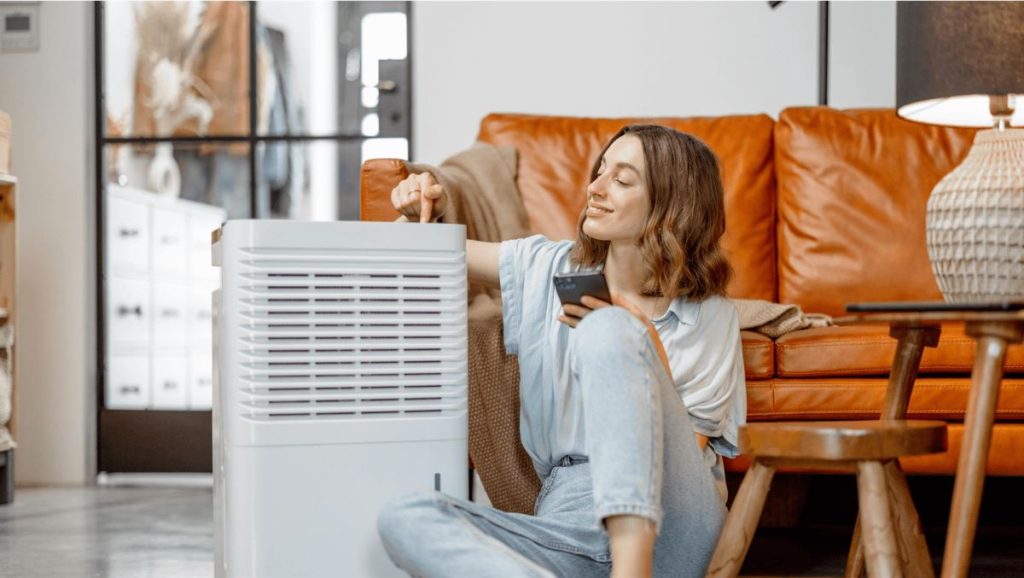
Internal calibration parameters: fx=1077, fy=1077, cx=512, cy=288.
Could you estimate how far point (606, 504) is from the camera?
4.13 feet

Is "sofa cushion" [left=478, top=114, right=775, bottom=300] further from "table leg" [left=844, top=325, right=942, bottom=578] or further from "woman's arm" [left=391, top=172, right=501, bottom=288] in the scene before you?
"table leg" [left=844, top=325, right=942, bottom=578]

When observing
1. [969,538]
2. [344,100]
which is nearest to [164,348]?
[344,100]

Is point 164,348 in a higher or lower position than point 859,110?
lower

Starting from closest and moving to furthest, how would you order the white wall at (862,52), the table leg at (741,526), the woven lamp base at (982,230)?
the table leg at (741,526) < the woven lamp base at (982,230) < the white wall at (862,52)

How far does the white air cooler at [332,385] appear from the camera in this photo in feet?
4.25

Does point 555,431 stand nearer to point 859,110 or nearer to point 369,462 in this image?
point 369,462

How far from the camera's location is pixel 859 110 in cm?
269

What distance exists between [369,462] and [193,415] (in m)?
2.28

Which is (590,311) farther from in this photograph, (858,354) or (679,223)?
(858,354)

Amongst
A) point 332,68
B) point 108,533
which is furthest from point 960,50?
point 332,68

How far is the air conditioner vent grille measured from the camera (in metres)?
1.30

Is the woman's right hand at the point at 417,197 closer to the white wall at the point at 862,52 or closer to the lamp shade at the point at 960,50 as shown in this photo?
the lamp shade at the point at 960,50

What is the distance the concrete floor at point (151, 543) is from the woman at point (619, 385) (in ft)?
2.07

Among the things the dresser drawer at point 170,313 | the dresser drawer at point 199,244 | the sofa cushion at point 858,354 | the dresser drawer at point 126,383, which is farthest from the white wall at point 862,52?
the dresser drawer at point 126,383
